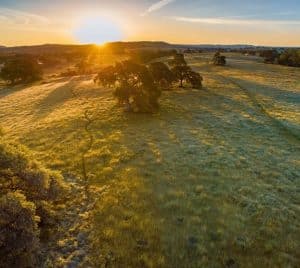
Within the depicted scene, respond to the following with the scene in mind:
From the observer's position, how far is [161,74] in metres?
57.6

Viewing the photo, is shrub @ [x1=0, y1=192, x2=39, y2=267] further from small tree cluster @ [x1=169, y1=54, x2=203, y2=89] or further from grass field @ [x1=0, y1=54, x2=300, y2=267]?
small tree cluster @ [x1=169, y1=54, x2=203, y2=89]

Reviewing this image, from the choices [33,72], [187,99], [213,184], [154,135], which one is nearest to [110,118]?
[154,135]

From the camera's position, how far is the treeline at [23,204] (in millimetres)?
14078

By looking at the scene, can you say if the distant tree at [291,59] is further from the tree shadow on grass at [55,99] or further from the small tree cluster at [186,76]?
the tree shadow on grass at [55,99]

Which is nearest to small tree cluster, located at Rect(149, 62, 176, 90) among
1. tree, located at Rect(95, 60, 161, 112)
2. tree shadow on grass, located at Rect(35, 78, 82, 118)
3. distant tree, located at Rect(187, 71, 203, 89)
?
distant tree, located at Rect(187, 71, 203, 89)

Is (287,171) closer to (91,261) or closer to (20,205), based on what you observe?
(91,261)

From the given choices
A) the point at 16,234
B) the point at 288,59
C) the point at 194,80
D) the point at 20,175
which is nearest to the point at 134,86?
the point at 194,80

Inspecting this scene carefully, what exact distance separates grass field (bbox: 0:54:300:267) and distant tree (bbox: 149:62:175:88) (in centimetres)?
581

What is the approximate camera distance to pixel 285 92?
63812 millimetres

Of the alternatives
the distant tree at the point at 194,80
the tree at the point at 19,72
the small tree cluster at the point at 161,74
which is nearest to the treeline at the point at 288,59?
the distant tree at the point at 194,80

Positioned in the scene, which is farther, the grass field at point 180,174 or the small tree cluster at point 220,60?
the small tree cluster at point 220,60

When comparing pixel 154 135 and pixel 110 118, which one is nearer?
pixel 154 135

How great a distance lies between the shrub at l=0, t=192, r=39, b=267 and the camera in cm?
1402

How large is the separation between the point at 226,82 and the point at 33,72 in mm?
51716
